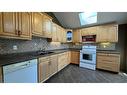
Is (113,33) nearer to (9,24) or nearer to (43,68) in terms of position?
(43,68)

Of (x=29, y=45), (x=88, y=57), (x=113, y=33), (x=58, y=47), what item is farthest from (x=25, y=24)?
(x=113, y=33)

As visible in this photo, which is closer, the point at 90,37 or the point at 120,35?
the point at 120,35

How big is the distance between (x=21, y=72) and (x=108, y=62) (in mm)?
3439

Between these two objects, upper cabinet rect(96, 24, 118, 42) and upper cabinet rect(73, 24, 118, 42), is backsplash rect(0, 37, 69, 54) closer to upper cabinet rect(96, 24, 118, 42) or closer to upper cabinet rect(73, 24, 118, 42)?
upper cabinet rect(73, 24, 118, 42)

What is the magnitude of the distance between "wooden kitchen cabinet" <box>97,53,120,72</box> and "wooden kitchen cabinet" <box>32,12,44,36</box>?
2.82 meters

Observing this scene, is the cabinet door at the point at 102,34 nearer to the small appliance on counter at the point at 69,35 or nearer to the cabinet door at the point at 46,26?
the small appliance on counter at the point at 69,35

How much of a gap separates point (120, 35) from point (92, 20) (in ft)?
5.00

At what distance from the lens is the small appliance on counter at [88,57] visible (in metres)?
4.07

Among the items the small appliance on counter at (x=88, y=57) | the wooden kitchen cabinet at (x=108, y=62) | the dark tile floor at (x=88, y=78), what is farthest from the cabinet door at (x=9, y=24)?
the wooden kitchen cabinet at (x=108, y=62)

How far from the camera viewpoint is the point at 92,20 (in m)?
4.39

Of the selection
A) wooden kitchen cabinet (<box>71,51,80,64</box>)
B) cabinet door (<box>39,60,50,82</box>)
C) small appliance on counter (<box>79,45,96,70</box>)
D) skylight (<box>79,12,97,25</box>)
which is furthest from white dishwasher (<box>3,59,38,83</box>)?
skylight (<box>79,12,97,25</box>)
